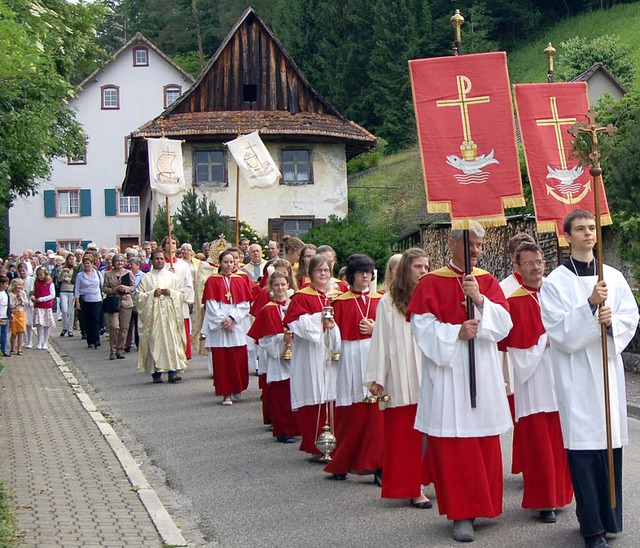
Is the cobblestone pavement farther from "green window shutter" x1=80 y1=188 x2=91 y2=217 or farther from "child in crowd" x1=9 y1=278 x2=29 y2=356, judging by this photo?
"green window shutter" x1=80 y1=188 x2=91 y2=217

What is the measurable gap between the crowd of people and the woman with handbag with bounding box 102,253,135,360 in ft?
31.1

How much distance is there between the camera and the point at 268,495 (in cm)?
908

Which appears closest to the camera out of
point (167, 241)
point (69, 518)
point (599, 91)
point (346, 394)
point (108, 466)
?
point (69, 518)

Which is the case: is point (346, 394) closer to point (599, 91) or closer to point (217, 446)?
point (217, 446)

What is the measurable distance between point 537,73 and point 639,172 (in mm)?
52747

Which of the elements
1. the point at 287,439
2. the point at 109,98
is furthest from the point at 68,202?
the point at 287,439

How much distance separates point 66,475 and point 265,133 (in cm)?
3045

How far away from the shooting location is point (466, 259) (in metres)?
7.59

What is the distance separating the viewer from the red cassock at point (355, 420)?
30.7ft

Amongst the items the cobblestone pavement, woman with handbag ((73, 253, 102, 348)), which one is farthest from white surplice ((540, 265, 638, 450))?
woman with handbag ((73, 253, 102, 348))

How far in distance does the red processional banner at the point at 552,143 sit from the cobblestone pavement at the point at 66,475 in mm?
4597

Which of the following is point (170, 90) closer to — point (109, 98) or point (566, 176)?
point (109, 98)

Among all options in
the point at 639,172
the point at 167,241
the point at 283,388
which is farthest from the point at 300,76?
the point at 283,388

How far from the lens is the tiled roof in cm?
3922
